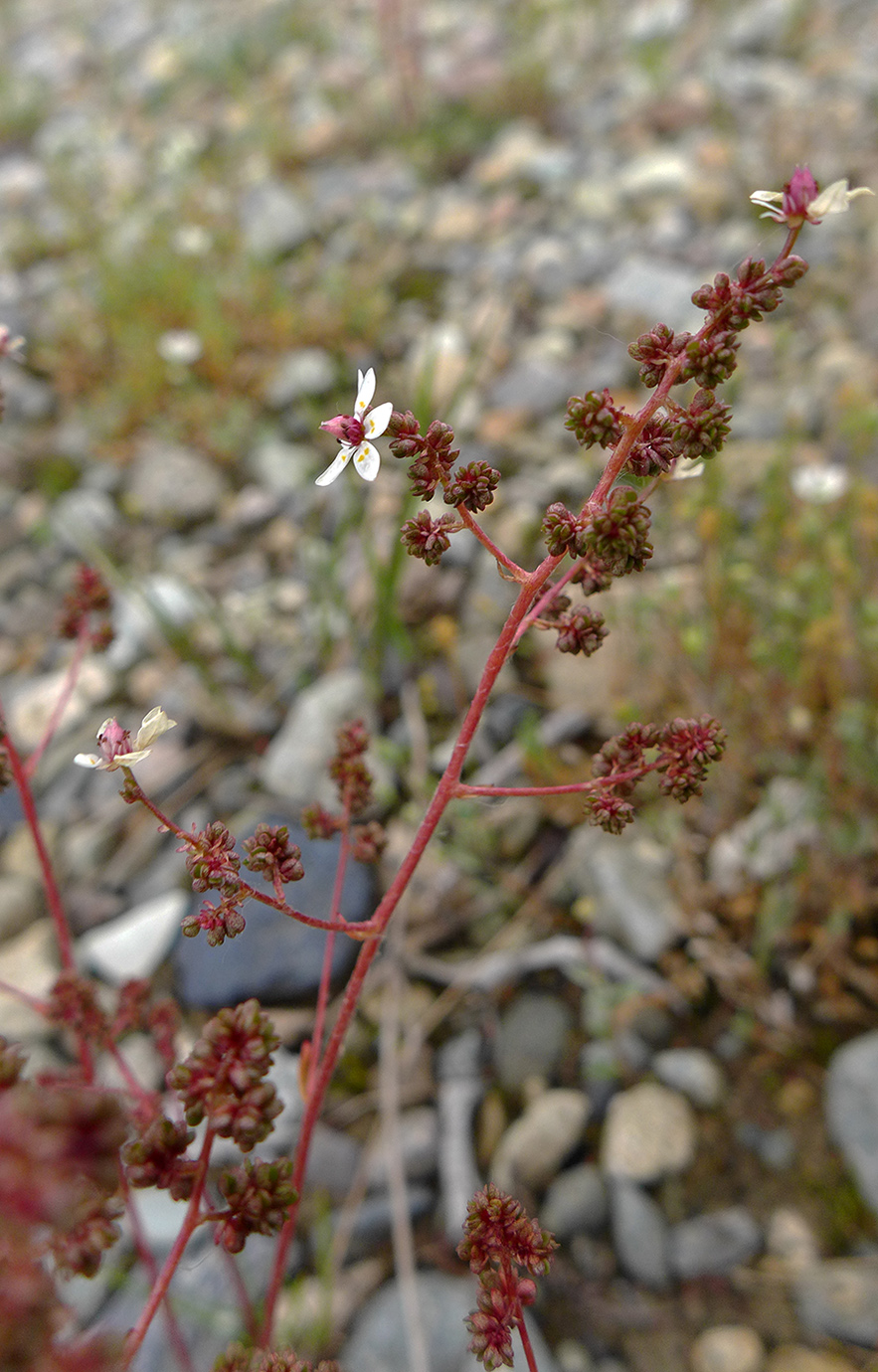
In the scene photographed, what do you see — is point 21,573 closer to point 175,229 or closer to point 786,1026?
point 175,229

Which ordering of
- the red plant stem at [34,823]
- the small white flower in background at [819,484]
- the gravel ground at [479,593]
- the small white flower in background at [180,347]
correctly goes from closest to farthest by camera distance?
the red plant stem at [34,823] → the gravel ground at [479,593] → the small white flower in background at [819,484] → the small white flower in background at [180,347]

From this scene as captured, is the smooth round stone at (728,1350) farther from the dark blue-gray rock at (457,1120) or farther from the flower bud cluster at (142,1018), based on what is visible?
the flower bud cluster at (142,1018)

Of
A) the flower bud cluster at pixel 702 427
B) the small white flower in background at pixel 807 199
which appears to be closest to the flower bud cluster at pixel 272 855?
the flower bud cluster at pixel 702 427

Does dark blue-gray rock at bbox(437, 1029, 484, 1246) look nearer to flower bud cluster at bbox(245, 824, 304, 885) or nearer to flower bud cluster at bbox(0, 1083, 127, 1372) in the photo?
flower bud cluster at bbox(245, 824, 304, 885)

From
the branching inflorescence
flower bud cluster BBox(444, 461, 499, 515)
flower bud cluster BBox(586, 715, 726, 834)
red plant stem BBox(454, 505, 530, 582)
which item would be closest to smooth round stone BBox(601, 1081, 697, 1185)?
the branching inflorescence

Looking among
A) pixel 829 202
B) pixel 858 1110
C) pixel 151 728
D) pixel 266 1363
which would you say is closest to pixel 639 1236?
pixel 858 1110

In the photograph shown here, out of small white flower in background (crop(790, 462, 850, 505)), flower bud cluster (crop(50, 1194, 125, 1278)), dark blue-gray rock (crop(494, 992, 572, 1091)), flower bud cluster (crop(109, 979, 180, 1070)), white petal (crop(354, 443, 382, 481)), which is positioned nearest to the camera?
flower bud cluster (crop(50, 1194, 125, 1278))
